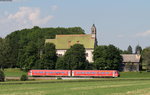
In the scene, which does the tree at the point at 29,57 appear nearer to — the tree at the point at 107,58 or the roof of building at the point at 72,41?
the roof of building at the point at 72,41

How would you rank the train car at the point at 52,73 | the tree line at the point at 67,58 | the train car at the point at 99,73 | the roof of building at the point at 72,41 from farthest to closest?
the roof of building at the point at 72,41, the tree line at the point at 67,58, the train car at the point at 52,73, the train car at the point at 99,73

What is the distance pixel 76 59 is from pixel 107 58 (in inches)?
401

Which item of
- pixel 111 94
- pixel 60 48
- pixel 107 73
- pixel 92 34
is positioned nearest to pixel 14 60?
pixel 60 48

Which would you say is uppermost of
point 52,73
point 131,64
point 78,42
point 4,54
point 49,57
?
point 78,42

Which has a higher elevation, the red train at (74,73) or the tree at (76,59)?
the tree at (76,59)

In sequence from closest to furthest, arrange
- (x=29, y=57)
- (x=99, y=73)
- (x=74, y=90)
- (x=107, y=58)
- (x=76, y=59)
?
1. (x=74, y=90)
2. (x=99, y=73)
3. (x=76, y=59)
4. (x=107, y=58)
5. (x=29, y=57)

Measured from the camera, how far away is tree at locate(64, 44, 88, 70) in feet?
353

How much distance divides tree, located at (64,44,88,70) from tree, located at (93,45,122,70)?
4.37 m

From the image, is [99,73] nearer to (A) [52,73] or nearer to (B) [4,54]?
(A) [52,73]

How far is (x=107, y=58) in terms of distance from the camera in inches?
4311

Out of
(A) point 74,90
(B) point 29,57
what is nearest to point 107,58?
(B) point 29,57

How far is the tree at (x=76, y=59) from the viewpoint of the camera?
108 m

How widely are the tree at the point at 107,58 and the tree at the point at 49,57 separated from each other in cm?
1400

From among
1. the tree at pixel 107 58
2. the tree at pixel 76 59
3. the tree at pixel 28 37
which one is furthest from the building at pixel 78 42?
the tree at pixel 76 59
